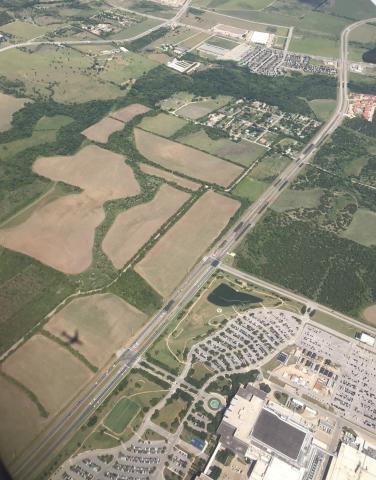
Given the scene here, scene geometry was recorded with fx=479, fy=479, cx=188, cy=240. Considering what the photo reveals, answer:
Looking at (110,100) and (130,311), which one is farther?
(110,100)

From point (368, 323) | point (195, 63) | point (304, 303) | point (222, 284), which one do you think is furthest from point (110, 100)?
point (368, 323)

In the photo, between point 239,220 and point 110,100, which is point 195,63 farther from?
point 239,220

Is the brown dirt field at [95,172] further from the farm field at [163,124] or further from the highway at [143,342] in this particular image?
the highway at [143,342]

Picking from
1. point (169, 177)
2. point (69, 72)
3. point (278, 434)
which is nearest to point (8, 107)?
point (69, 72)

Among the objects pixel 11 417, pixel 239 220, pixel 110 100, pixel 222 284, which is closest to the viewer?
pixel 11 417

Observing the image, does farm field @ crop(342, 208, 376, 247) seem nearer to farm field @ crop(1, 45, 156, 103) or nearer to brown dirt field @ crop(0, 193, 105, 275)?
brown dirt field @ crop(0, 193, 105, 275)

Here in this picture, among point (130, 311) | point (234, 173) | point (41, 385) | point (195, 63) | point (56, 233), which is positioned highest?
point (195, 63)
